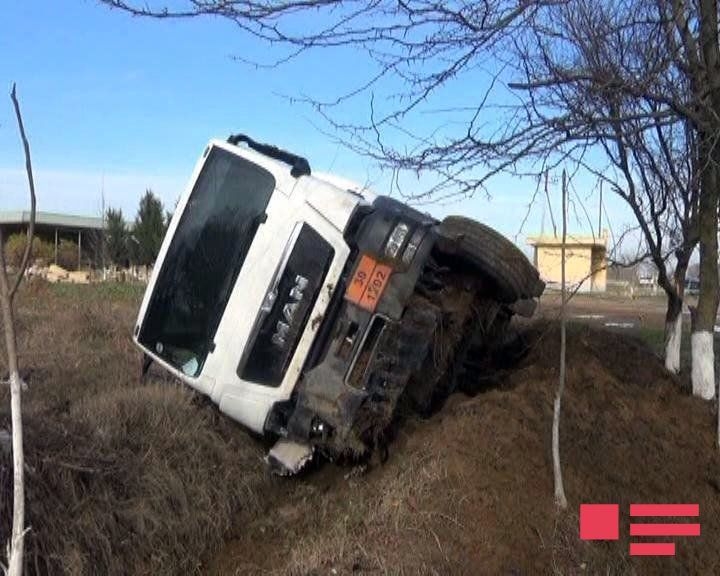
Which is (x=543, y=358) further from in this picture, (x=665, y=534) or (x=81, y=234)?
(x=81, y=234)

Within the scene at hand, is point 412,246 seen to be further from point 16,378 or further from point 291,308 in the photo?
point 16,378

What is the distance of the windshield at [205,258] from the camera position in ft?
20.1

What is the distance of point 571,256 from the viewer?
7.03 metres

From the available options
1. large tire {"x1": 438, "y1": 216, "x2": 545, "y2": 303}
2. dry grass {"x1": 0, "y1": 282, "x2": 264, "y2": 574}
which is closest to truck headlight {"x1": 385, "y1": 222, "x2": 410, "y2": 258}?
large tire {"x1": 438, "y1": 216, "x2": 545, "y2": 303}

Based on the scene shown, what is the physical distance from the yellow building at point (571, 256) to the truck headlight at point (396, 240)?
3.49ft

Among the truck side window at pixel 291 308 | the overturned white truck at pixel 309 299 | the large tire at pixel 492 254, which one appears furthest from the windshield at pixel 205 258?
the large tire at pixel 492 254

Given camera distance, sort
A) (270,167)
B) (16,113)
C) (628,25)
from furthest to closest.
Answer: (628,25), (270,167), (16,113)

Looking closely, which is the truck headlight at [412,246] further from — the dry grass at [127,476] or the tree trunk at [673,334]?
the tree trunk at [673,334]

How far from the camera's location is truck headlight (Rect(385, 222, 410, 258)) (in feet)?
18.7

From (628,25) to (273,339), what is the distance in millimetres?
3828

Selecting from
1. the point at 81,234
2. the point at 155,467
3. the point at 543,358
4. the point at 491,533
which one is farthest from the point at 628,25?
the point at 81,234

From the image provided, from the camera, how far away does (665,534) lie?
516cm

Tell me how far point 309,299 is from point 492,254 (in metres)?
1.38

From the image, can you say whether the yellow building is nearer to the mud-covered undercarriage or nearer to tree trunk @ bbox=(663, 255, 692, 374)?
the mud-covered undercarriage
